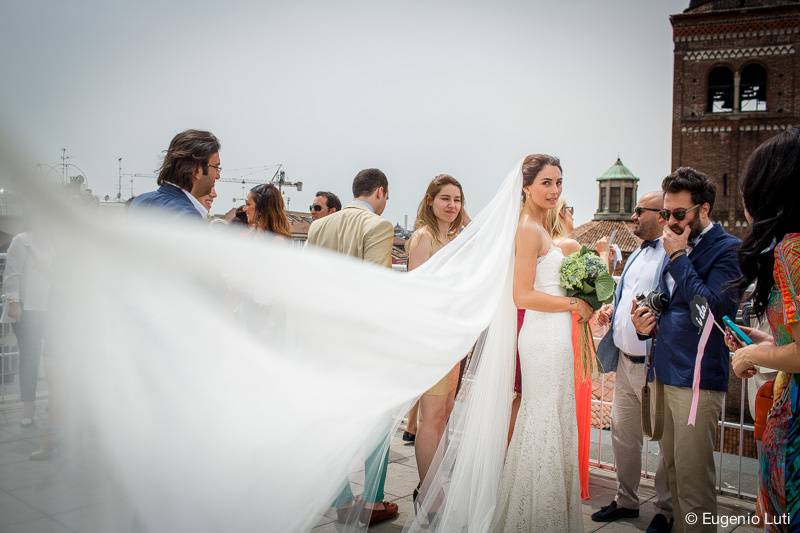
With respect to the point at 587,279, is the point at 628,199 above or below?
above

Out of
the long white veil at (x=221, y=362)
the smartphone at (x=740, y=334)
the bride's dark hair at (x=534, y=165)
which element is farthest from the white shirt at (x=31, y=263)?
the bride's dark hair at (x=534, y=165)

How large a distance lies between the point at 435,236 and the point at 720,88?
135 feet

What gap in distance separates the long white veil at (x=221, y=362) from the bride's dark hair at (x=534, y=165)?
3.56ft

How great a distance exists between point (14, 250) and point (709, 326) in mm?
3184

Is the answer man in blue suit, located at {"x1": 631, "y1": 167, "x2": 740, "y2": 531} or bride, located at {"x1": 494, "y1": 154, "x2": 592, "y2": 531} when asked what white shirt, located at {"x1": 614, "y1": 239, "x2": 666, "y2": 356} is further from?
bride, located at {"x1": 494, "y1": 154, "x2": 592, "y2": 531}

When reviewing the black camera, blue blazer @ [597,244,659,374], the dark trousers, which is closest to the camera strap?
the black camera

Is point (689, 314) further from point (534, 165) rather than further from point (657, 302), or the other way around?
point (534, 165)

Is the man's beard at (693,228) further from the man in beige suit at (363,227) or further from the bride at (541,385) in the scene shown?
the man in beige suit at (363,227)

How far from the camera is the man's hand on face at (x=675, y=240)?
11.3 feet

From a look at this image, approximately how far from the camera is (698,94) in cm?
3819

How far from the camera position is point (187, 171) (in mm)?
3016

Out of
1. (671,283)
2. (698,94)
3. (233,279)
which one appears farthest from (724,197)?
(233,279)

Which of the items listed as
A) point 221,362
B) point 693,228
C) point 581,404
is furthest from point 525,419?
point 221,362

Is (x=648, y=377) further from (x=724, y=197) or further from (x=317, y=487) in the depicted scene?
(x=724, y=197)
